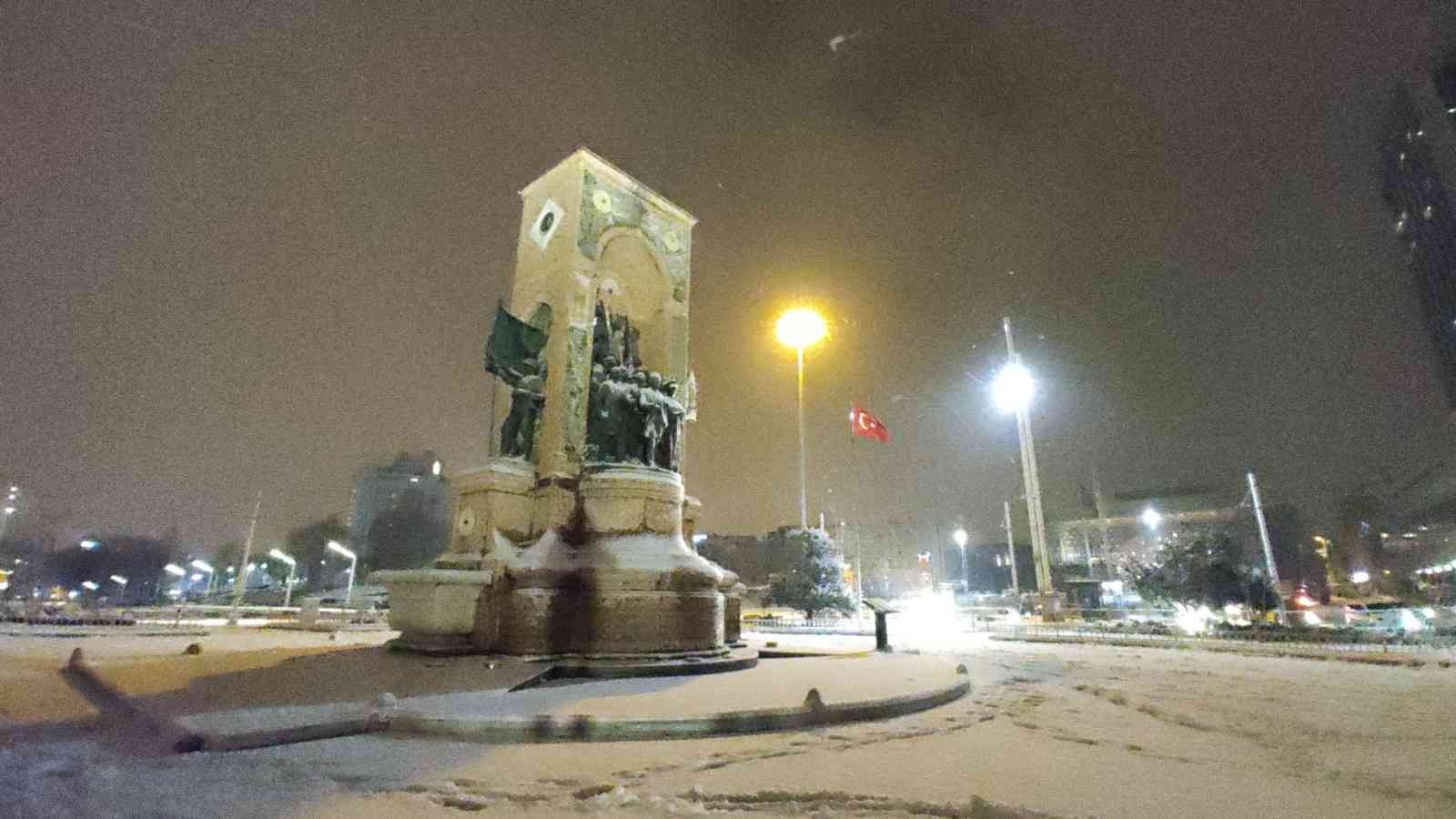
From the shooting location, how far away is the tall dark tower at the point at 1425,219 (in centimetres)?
7062

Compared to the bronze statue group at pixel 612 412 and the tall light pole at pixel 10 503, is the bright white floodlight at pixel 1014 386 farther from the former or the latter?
the tall light pole at pixel 10 503

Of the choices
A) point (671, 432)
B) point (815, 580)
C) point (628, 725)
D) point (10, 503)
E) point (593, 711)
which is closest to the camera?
point (628, 725)

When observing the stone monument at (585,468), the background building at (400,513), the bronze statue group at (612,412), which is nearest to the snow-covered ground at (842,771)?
the stone monument at (585,468)

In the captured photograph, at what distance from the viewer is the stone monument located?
28.2 ft

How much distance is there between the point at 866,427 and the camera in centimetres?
2661

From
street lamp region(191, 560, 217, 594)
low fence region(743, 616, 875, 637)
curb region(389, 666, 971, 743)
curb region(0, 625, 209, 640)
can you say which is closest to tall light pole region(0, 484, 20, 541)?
street lamp region(191, 560, 217, 594)

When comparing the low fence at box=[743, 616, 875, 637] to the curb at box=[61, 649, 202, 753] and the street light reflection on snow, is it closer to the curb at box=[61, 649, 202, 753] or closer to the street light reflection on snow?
the street light reflection on snow

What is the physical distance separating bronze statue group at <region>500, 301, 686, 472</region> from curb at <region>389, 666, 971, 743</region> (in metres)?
5.31

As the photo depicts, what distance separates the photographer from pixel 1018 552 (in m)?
93.9

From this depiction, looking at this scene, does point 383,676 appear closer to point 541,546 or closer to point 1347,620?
point 541,546

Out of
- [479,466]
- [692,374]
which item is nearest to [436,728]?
[479,466]

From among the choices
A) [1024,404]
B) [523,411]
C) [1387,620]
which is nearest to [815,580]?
[1024,404]

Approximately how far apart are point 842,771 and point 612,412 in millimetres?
6910

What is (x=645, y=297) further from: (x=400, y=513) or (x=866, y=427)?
(x=400, y=513)
